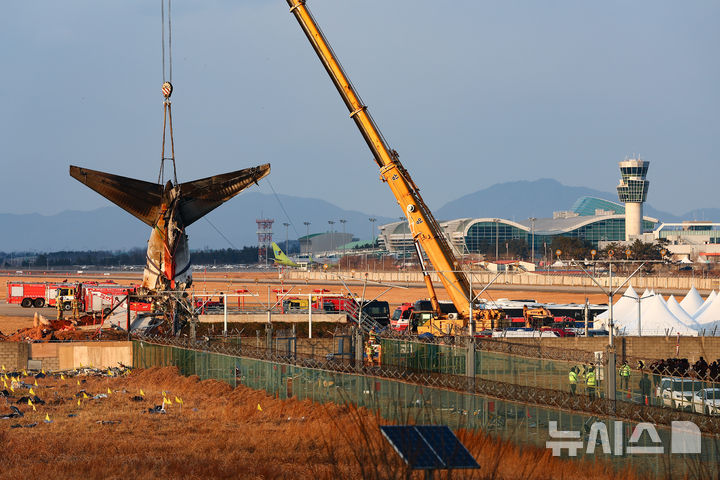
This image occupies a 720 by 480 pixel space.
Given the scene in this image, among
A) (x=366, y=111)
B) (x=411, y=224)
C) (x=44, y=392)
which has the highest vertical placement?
(x=366, y=111)

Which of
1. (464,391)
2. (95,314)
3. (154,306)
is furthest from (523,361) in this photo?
(95,314)

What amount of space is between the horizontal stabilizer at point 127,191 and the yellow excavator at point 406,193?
1214cm

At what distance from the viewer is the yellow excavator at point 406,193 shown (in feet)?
176

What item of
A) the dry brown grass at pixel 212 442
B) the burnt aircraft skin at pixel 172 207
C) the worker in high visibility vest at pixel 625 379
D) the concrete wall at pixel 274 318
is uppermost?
the burnt aircraft skin at pixel 172 207

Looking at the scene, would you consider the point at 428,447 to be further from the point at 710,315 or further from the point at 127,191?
the point at 710,315

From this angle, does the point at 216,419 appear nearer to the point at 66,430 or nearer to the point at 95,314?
the point at 66,430

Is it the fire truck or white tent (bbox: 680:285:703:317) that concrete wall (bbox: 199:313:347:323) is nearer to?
the fire truck

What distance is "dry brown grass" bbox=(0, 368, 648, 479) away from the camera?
22250 millimetres

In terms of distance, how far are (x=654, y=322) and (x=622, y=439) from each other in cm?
3973

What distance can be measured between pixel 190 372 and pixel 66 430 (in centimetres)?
1030

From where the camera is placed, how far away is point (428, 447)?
50.8 ft

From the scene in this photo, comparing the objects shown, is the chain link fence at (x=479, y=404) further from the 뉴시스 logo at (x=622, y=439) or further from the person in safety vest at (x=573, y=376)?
the person in safety vest at (x=573, y=376)

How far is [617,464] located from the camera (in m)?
21.4

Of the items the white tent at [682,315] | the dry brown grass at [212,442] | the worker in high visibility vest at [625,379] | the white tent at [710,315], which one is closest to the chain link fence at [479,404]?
the dry brown grass at [212,442]
